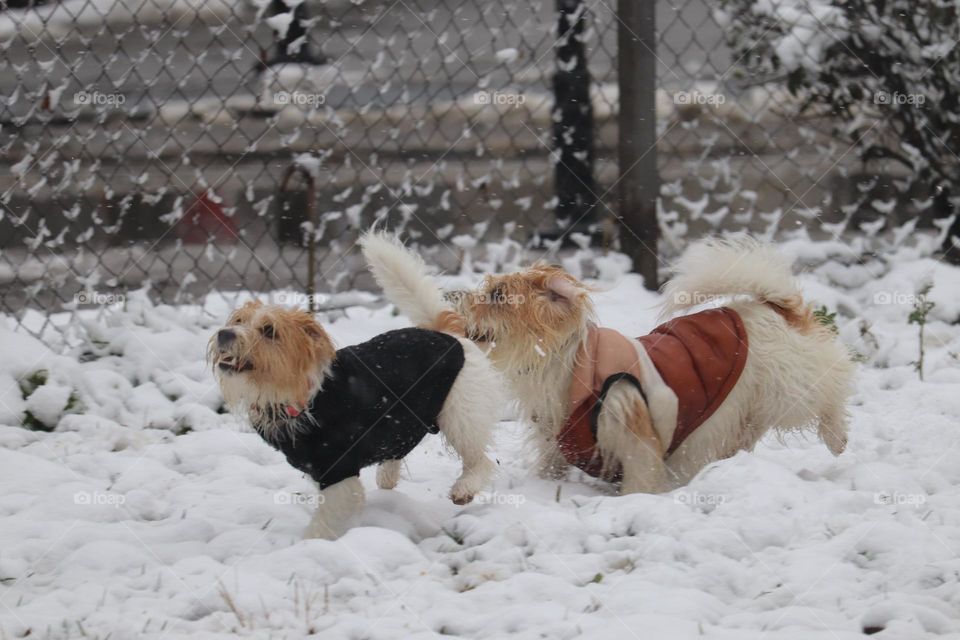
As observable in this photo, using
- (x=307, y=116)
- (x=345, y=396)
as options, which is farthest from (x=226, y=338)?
(x=307, y=116)

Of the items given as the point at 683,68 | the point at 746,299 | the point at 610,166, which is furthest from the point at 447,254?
the point at 746,299

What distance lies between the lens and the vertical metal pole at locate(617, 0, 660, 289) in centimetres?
557

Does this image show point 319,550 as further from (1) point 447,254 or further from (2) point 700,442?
(1) point 447,254

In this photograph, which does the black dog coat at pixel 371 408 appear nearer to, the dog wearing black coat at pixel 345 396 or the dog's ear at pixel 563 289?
the dog wearing black coat at pixel 345 396

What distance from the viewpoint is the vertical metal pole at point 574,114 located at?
19.3 feet

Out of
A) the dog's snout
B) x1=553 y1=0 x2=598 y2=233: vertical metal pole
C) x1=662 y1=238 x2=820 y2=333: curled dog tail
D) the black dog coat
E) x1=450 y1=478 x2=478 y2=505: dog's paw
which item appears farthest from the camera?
x1=553 y1=0 x2=598 y2=233: vertical metal pole

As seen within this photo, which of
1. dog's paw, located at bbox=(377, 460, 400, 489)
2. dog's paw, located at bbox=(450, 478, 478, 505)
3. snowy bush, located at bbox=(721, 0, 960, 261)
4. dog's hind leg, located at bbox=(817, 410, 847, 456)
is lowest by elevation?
dog's paw, located at bbox=(377, 460, 400, 489)

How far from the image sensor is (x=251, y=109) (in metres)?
6.27

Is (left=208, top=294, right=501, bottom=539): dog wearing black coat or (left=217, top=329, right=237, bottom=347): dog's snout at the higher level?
(left=217, top=329, right=237, bottom=347): dog's snout

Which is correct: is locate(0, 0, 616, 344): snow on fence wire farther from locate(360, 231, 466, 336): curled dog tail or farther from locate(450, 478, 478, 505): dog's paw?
locate(450, 478, 478, 505): dog's paw

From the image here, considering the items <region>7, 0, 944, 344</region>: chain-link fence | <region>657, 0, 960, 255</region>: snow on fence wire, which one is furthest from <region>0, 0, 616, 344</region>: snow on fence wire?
<region>657, 0, 960, 255</region>: snow on fence wire

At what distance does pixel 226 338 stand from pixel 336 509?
575mm

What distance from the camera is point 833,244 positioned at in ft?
20.0

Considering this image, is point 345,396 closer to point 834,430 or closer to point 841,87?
point 834,430
